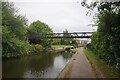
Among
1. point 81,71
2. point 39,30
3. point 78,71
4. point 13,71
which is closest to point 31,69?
point 13,71

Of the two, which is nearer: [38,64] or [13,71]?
[13,71]

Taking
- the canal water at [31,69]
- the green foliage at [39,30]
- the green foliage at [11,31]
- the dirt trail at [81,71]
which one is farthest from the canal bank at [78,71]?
the green foliage at [39,30]

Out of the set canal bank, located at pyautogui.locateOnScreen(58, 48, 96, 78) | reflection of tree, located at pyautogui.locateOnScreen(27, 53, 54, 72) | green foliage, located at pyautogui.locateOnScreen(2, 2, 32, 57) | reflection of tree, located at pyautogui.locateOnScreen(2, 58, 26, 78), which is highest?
green foliage, located at pyautogui.locateOnScreen(2, 2, 32, 57)

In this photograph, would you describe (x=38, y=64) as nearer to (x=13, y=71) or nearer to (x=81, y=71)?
(x=13, y=71)

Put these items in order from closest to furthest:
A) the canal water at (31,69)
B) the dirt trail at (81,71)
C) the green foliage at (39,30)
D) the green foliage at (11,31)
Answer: the dirt trail at (81,71) → the canal water at (31,69) → the green foliage at (11,31) → the green foliage at (39,30)

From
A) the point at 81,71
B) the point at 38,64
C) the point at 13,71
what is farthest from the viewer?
the point at 38,64

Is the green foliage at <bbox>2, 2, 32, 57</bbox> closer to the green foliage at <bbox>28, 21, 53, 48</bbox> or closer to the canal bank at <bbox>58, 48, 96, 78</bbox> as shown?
the canal bank at <bbox>58, 48, 96, 78</bbox>

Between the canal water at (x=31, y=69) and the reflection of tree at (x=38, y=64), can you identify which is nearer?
the canal water at (x=31, y=69)

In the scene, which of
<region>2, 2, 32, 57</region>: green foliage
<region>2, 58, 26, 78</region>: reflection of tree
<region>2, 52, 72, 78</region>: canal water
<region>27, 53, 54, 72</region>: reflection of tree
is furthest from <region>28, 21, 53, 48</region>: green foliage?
<region>2, 58, 26, 78</region>: reflection of tree

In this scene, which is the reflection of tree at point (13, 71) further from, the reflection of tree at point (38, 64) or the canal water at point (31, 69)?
the reflection of tree at point (38, 64)

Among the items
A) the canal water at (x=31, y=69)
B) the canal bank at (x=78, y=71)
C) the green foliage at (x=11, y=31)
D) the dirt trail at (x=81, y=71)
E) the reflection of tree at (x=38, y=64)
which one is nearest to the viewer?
the dirt trail at (x=81, y=71)

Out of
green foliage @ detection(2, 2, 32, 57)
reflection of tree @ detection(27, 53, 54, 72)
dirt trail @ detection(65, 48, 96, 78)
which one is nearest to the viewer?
dirt trail @ detection(65, 48, 96, 78)

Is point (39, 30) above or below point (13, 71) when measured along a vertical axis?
above

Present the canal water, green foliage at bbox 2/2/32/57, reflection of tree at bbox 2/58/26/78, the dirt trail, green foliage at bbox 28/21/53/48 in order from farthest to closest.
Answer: green foliage at bbox 28/21/53/48
green foliage at bbox 2/2/32/57
the canal water
reflection of tree at bbox 2/58/26/78
the dirt trail
